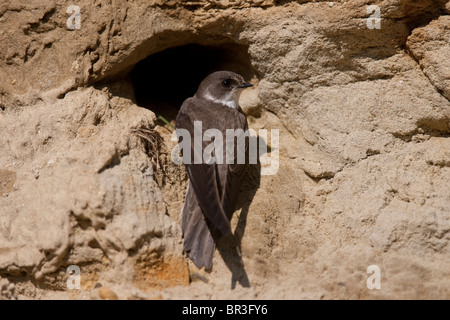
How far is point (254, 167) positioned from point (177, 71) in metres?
1.21

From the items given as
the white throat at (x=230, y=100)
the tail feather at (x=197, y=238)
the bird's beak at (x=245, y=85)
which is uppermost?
the bird's beak at (x=245, y=85)

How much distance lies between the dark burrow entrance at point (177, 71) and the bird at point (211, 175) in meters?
0.21

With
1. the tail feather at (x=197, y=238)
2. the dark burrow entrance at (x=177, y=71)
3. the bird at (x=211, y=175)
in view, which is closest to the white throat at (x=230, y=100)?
the bird at (x=211, y=175)

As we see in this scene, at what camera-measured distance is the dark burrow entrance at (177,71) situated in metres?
3.49

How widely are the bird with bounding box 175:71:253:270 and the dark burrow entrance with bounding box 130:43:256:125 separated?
0.21m

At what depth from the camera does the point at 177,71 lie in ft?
13.0

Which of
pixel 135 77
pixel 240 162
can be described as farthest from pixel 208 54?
pixel 240 162

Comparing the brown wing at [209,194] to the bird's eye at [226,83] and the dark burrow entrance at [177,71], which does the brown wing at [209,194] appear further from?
the dark burrow entrance at [177,71]

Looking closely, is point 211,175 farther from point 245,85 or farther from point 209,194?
point 245,85

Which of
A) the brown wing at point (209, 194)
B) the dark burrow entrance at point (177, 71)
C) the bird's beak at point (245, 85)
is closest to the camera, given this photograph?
the brown wing at point (209, 194)

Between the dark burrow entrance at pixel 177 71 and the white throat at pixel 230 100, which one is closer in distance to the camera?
the white throat at pixel 230 100

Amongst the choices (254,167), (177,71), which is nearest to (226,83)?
(254,167)

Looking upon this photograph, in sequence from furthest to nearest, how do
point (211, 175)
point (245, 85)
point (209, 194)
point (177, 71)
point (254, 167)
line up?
point (177, 71), point (245, 85), point (254, 167), point (211, 175), point (209, 194)

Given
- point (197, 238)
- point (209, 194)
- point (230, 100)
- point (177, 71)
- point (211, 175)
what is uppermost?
point (177, 71)
